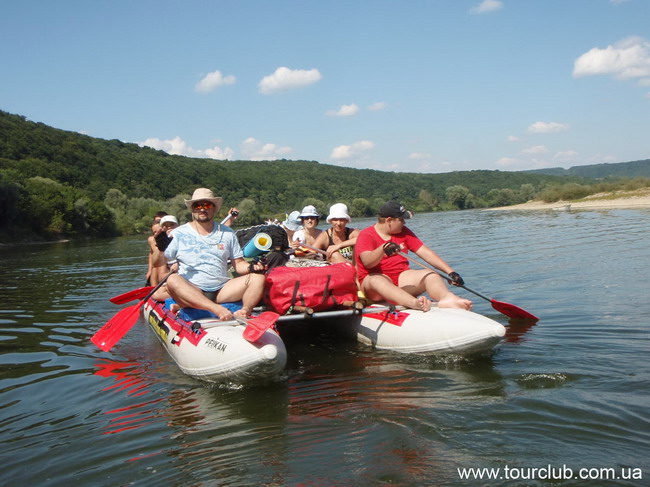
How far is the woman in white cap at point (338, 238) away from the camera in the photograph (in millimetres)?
7926

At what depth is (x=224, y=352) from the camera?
4.93m

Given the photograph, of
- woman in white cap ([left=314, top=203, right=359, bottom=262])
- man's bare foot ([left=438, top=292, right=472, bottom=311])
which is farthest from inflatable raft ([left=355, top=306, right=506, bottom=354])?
woman in white cap ([left=314, top=203, right=359, bottom=262])

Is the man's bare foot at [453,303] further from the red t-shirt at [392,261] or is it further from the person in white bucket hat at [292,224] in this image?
the person in white bucket hat at [292,224]

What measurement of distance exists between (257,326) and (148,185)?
76.9 m

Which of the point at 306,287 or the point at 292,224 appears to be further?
the point at 292,224

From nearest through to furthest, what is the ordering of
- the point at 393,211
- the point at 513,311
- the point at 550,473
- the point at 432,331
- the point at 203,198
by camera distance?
1. the point at 550,473
2. the point at 432,331
3. the point at 203,198
4. the point at 393,211
5. the point at 513,311

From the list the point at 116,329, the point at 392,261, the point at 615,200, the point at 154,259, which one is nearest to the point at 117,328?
the point at 116,329

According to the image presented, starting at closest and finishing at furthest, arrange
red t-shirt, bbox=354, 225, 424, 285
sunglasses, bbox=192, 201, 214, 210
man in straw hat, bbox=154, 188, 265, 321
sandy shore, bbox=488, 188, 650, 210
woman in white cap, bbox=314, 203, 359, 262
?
man in straw hat, bbox=154, 188, 265, 321, sunglasses, bbox=192, 201, 214, 210, red t-shirt, bbox=354, 225, 424, 285, woman in white cap, bbox=314, 203, 359, 262, sandy shore, bbox=488, 188, 650, 210

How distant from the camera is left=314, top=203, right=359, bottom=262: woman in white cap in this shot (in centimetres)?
793

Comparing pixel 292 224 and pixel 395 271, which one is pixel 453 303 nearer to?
pixel 395 271

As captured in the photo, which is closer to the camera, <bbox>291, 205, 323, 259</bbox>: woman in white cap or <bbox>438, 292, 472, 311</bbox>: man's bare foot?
<bbox>438, 292, 472, 311</bbox>: man's bare foot

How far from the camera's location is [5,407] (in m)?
4.95

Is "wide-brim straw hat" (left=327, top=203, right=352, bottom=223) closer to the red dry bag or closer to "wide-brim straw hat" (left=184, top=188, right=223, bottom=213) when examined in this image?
the red dry bag

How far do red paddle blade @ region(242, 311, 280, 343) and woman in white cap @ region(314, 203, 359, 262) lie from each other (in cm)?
264
